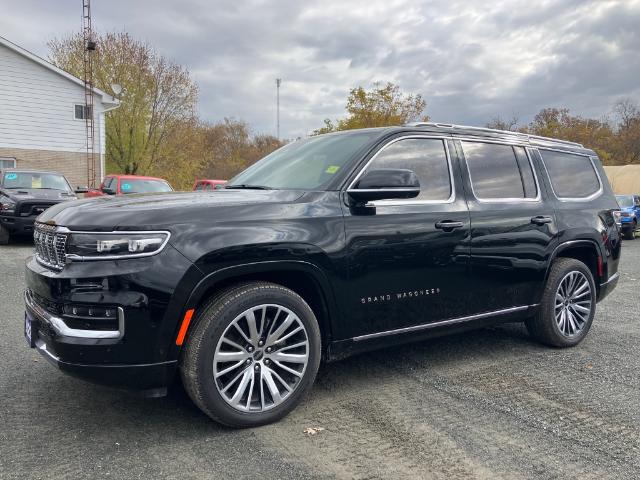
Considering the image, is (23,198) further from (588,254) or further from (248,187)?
(588,254)

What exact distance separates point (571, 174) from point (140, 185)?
36.7 feet

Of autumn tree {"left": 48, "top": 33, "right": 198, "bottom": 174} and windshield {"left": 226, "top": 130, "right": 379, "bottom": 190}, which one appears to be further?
autumn tree {"left": 48, "top": 33, "right": 198, "bottom": 174}

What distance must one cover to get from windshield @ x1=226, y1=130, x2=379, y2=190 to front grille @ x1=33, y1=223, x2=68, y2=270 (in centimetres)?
149

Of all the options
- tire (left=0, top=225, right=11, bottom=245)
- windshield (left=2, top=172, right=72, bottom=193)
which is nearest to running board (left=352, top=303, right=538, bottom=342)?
tire (left=0, top=225, right=11, bottom=245)

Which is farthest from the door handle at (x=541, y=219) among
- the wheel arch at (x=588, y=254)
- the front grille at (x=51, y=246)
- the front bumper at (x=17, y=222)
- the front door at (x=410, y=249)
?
the front bumper at (x=17, y=222)

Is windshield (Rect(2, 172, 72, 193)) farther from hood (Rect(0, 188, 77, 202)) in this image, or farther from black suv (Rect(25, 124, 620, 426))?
black suv (Rect(25, 124, 620, 426))

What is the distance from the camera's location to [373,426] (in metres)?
3.12

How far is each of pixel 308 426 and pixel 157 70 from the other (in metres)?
30.7

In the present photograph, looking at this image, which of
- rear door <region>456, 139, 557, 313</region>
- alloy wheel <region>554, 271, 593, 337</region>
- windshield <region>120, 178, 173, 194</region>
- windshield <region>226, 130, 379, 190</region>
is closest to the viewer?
windshield <region>226, 130, 379, 190</region>

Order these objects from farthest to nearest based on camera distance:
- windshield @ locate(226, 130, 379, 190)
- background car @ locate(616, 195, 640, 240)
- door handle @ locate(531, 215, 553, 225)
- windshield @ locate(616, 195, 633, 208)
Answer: windshield @ locate(616, 195, 633, 208), background car @ locate(616, 195, 640, 240), door handle @ locate(531, 215, 553, 225), windshield @ locate(226, 130, 379, 190)

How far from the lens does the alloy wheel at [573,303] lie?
4723 mm

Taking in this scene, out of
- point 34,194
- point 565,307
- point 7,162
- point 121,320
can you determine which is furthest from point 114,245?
point 7,162

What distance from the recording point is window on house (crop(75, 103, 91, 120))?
23.0 meters

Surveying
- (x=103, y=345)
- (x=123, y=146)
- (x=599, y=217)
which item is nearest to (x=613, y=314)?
(x=599, y=217)
